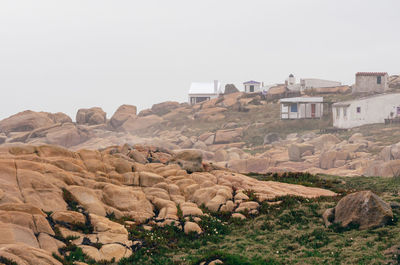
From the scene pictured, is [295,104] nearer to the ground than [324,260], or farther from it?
farther from it

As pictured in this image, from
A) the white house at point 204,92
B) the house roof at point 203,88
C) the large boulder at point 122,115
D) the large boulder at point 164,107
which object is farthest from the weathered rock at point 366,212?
the house roof at point 203,88

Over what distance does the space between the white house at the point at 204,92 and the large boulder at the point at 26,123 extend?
152 feet

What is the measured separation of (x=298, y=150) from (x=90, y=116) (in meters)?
57.3

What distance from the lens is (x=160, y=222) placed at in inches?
879

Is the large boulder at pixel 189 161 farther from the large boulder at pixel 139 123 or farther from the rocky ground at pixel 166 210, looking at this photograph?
the large boulder at pixel 139 123

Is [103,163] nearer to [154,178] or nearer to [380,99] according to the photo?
[154,178]

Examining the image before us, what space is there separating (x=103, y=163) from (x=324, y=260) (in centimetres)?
1490

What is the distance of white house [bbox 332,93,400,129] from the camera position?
7050 cm

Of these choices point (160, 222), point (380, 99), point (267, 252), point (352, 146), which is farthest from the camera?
point (380, 99)

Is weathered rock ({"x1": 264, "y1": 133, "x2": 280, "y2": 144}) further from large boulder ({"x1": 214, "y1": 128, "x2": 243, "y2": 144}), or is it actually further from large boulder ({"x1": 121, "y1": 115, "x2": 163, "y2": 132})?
large boulder ({"x1": 121, "y1": 115, "x2": 163, "y2": 132})

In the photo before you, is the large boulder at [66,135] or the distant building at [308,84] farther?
the distant building at [308,84]

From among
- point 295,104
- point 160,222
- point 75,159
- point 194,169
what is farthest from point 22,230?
point 295,104

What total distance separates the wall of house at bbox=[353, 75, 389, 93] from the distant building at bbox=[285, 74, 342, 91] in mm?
20470

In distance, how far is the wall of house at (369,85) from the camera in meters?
85.8
